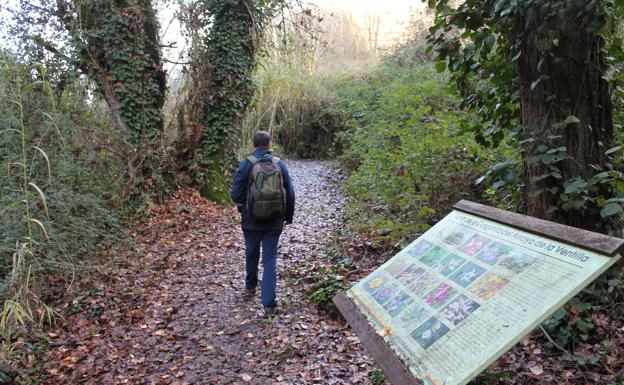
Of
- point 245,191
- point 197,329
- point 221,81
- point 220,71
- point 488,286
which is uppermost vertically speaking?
point 220,71

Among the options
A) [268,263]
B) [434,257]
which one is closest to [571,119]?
[434,257]

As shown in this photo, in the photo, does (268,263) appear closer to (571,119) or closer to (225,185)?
(571,119)

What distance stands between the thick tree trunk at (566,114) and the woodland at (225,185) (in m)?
0.01

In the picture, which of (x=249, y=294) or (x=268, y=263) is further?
(x=249, y=294)

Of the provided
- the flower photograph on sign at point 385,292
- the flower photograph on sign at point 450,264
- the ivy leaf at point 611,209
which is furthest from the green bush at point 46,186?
the ivy leaf at point 611,209

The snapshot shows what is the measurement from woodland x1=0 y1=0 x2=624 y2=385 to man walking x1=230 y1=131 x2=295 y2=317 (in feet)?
1.74

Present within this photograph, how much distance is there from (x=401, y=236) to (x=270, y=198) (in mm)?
2072

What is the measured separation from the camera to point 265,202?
4930mm

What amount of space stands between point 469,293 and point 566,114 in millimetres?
1911

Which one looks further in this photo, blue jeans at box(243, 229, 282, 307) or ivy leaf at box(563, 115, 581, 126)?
blue jeans at box(243, 229, 282, 307)

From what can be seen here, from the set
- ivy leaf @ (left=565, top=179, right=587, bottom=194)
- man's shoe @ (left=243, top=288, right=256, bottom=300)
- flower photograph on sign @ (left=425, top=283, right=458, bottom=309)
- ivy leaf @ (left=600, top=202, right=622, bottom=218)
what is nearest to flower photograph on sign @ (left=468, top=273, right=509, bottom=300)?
flower photograph on sign @ (left=425, top=283, right=458, bottom=309)

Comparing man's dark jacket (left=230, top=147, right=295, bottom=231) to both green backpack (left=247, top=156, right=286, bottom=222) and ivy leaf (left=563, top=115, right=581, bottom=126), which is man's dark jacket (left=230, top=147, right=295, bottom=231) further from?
ivy leaf (left=563, top=115, right=581, bottom=126)

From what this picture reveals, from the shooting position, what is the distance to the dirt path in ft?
13.4

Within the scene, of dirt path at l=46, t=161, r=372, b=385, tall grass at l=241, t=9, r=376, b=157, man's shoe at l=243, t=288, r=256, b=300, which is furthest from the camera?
tall grass at l=241, t=9, r=376, b=157
